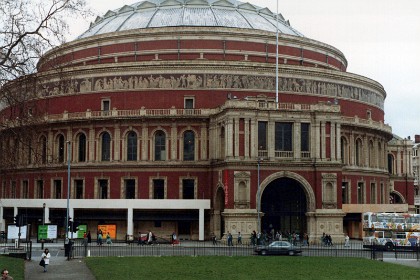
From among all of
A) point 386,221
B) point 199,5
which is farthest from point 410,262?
point 199,5

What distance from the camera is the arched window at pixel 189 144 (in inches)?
2717

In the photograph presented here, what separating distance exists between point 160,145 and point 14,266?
32970mm

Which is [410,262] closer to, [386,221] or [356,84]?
[386,221]

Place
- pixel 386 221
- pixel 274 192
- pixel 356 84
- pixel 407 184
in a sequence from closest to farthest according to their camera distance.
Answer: pixel 386 221
pixel 274 192
pixel 356 84
pixel 407 184

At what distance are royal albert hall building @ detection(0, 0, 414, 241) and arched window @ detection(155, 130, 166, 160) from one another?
0.12m

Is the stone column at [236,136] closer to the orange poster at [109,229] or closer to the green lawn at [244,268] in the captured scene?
the orange poster at [109,229]

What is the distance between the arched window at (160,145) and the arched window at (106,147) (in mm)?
5013

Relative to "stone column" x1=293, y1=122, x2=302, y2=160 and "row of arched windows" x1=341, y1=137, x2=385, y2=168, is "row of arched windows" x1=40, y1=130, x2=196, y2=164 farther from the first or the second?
"row of arched windows" x1=341, y1=137, x2=385, y2=168

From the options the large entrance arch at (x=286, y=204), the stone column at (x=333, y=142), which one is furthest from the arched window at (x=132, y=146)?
the stone column at (x=333, y=142)

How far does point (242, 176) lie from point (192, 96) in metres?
11.6

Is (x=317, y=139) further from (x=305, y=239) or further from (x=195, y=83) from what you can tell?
(x=195, y=83)

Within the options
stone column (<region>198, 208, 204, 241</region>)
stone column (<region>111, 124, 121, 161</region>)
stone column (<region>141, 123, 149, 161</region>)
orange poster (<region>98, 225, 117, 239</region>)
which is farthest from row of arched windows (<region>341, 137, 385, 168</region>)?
orange poster (<region>98, 225, 117, 239</region>)

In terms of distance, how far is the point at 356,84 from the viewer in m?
76.9

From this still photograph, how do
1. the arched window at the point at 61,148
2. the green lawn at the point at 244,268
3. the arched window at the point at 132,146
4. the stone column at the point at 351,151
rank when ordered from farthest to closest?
1. the stone column at the point at 351,151
2. the arched window at the point at 61,148
3. the arched window at the point at 132,146
4. the green lawn at the point at 244,268
